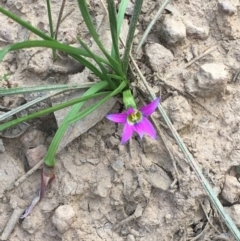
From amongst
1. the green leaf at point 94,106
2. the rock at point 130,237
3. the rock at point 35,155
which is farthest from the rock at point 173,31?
the rock at point 130,237

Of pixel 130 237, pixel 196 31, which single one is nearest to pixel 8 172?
pixel 130 237

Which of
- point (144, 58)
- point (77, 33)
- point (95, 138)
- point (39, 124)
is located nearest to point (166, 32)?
point (144, 58)

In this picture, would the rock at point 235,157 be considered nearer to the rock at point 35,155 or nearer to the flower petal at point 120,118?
the flower petal at point 120,118

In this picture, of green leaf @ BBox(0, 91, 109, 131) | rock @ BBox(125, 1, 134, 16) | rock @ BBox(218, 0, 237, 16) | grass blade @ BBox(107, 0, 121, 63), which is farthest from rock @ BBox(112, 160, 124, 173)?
rock @ BBox(218, 0, 237, 16)

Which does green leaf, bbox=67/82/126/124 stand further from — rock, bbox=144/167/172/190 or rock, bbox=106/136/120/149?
rock, bbox=144/167/172/190

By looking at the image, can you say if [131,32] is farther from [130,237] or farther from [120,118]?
[130,237]

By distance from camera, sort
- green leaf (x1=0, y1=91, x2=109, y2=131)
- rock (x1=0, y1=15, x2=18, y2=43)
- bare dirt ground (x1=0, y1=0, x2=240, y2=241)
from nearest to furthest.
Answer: green leaf (x1=0, y1=91, x2=109, y2=131) < bare dirt ground (x1=0, y1=0, x2=240, y2=241) < rock (x1=0, y1=15, x2=18, y2=43)
